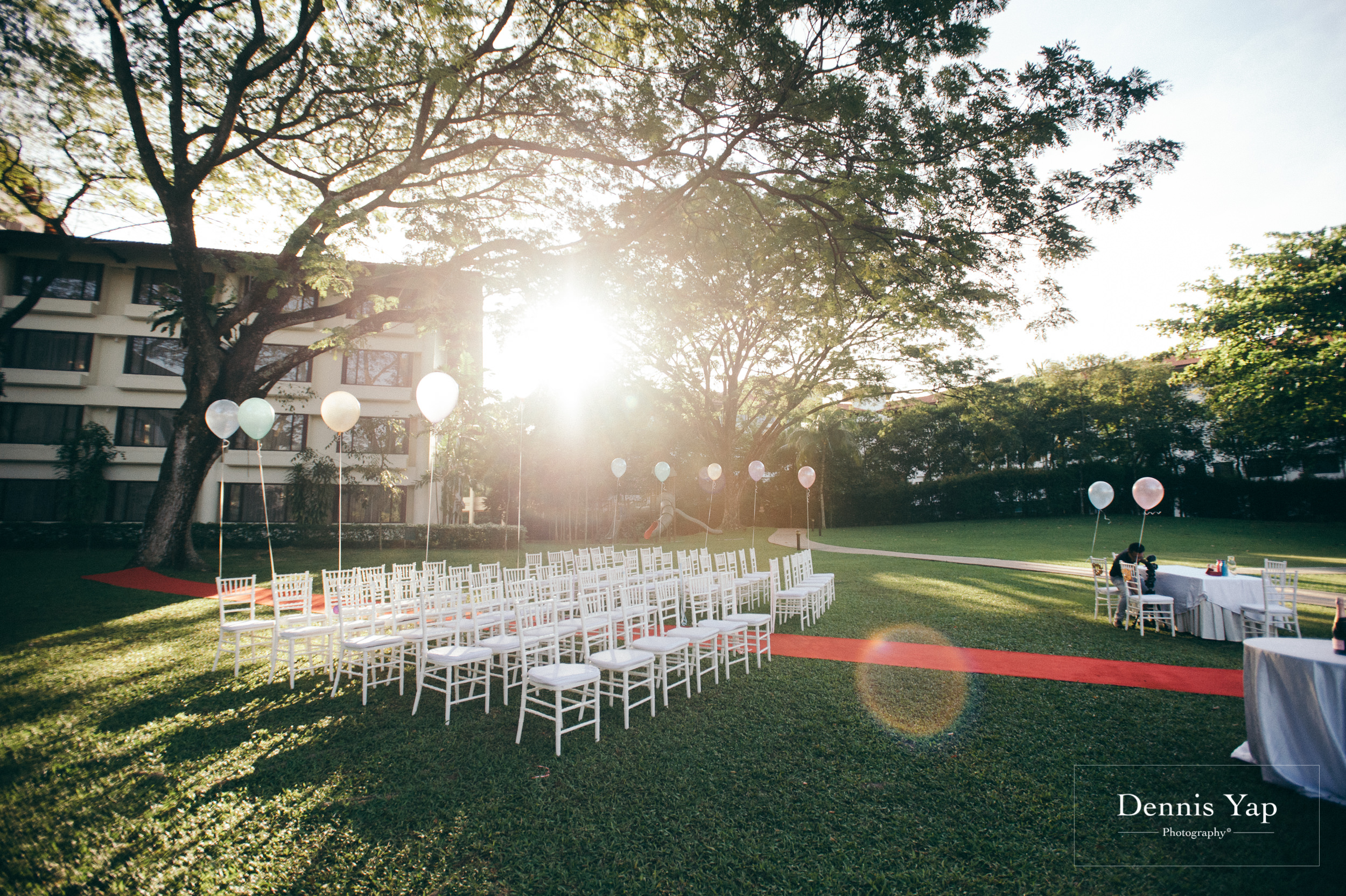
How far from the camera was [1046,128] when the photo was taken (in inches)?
316

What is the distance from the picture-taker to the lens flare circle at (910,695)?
15.3 ft

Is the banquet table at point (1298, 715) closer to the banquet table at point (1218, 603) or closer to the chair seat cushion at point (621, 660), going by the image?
the chair seat cushion at point (621, 660)

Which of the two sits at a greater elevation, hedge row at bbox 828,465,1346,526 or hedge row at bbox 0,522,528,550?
hedge row at bbox 828,465,1346,526

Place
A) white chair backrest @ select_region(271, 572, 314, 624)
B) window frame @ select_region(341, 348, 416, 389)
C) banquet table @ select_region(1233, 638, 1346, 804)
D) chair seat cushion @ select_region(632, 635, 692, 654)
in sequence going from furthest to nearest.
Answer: window frame @ select_region(341, 348, 416, 389) < white chair backrest @ select_region(271, 572, 314, 624) < chair seat cushion @ select_region(632, 635, 692, 654) < banquet table @ select_region(1233, 638, 1346, 804)

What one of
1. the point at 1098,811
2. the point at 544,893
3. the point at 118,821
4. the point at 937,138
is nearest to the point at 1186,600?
the point at 1098,811

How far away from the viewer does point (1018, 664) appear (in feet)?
21.0

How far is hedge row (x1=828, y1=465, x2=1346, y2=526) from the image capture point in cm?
2575

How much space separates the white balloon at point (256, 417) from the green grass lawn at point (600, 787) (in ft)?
13.6

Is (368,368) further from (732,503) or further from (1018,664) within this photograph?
(1018,664)

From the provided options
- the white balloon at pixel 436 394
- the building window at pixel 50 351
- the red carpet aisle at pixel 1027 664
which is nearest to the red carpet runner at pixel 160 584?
the white balloon at pixel 436 394

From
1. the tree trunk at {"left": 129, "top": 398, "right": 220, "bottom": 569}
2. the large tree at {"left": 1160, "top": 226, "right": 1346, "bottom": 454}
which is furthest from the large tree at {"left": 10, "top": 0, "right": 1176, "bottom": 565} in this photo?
the large tree at {"left": 1160, "top": 226, "right": 1346, "bottom": 454}

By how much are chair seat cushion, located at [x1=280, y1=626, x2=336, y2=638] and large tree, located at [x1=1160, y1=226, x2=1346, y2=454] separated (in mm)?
28519

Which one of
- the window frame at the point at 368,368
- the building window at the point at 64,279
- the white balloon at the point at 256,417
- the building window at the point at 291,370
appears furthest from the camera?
the window frame at the point at 368,368

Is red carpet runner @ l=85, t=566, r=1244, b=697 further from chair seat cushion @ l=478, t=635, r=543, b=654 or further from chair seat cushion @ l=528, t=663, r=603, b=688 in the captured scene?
chair seat cushion @ l=478, t=635, r=543, b=654
